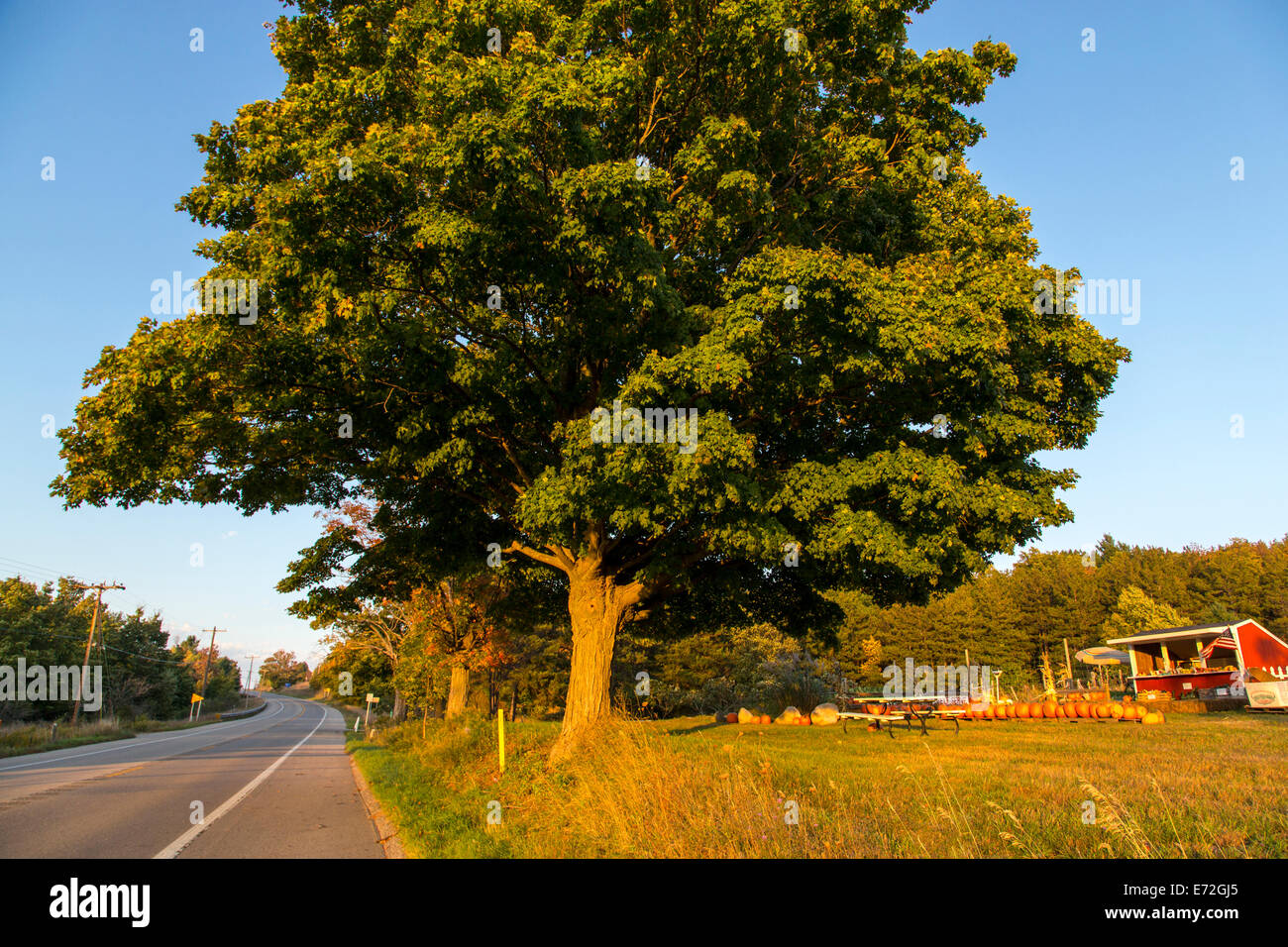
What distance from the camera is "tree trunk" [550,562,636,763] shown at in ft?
36.9

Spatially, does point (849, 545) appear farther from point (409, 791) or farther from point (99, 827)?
point (99, 827)

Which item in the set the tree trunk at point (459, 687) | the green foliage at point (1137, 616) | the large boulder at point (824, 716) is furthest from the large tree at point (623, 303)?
the green foliage at point (1137, 616)

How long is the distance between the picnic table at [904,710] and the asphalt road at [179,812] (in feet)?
43.2

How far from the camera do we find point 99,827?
27.7 feet

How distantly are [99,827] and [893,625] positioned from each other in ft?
259

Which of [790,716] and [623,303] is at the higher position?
[623,303]

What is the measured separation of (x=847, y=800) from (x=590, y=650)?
617cm

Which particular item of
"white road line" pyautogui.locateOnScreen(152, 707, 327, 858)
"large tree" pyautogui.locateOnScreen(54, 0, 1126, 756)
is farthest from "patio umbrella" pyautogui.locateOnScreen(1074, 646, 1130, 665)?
"white road line" pyautogui.locateOnScreen(152, 707, 327, 858)

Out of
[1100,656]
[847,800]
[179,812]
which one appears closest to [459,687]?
[179,812]

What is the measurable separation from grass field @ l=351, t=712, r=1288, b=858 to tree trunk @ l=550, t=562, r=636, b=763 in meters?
0.81

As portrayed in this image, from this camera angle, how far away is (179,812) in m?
10.0

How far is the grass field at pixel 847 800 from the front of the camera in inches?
196

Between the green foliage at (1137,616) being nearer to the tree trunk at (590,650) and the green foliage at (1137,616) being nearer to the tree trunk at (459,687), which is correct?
the tree trunk at (459,687)

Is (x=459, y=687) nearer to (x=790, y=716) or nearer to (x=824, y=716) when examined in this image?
(x=790, y=716)
